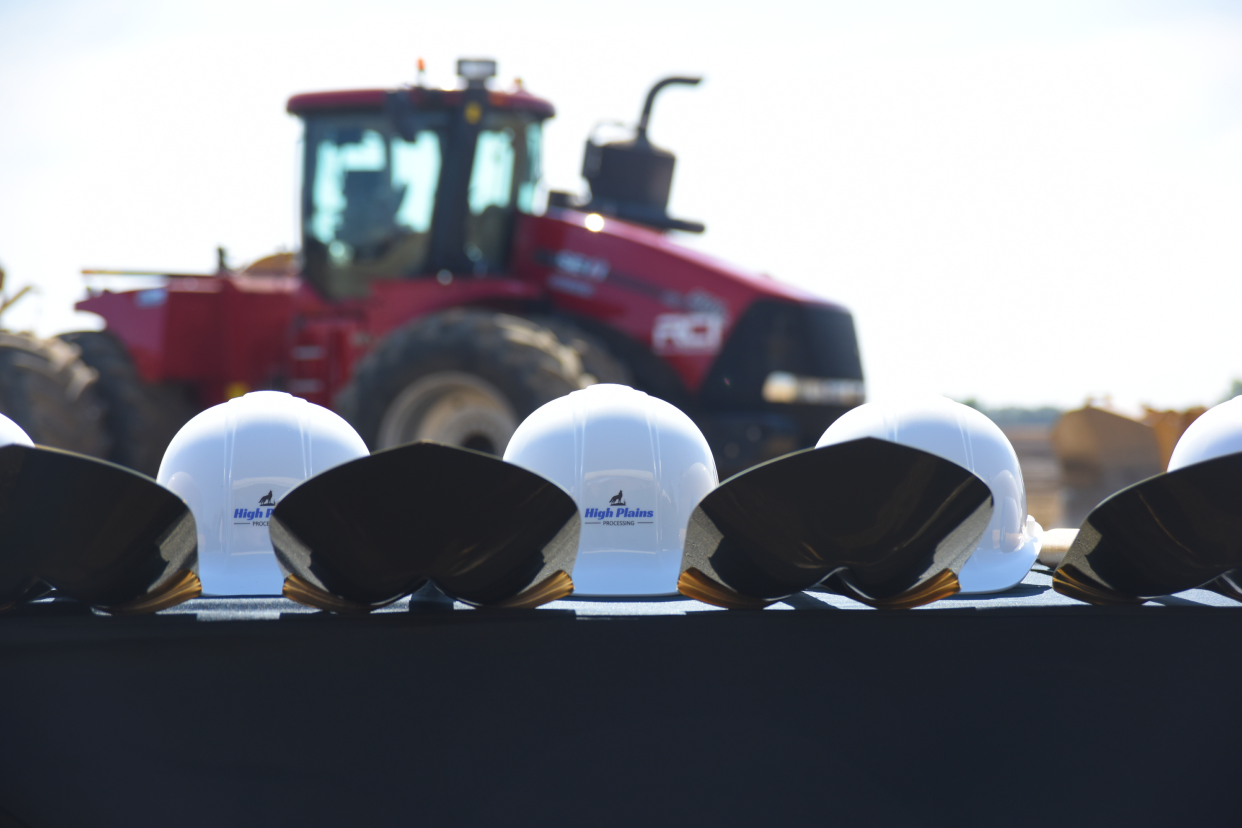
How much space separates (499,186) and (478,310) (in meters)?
0.89

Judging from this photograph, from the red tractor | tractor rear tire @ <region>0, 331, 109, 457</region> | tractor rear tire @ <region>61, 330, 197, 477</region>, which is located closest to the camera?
the red tractor

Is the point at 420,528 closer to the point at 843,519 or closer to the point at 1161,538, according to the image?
the point at 843,519

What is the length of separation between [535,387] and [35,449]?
3991 mm

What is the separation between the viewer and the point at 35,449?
179 cm

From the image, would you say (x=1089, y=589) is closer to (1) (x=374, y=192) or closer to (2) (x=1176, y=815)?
(2) (x=1176, y=815)

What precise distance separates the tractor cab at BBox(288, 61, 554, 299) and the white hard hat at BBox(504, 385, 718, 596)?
4.77 metres

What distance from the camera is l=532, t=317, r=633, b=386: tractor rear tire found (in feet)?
20.4

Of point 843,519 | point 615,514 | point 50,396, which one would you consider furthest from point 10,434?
point 50,396

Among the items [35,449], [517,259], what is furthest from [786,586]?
[517,259]

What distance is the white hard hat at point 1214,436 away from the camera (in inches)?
92.0

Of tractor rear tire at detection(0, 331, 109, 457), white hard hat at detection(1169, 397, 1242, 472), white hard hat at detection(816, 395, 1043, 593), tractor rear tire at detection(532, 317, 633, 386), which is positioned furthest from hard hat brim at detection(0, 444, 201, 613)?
tractor rear tire at detection(0, 331, 109, 457)

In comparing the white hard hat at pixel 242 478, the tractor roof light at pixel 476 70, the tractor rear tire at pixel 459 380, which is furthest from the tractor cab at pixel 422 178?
the white hard hat at pixel 242 478

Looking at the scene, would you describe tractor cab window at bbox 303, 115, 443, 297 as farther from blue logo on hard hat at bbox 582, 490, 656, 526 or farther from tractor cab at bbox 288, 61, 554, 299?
blue logo on hard hat at bbox 582, 490, 656, 526

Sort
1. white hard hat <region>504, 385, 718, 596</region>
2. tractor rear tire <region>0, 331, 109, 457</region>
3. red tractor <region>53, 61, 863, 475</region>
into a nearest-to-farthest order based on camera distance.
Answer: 1. white hard hat <region>504, 385, 718, 596</region>
2. red tractor <region>53, 61, 863, 475</region>
3. tractor rear tire <region>0, 331, 109, 457</region>
